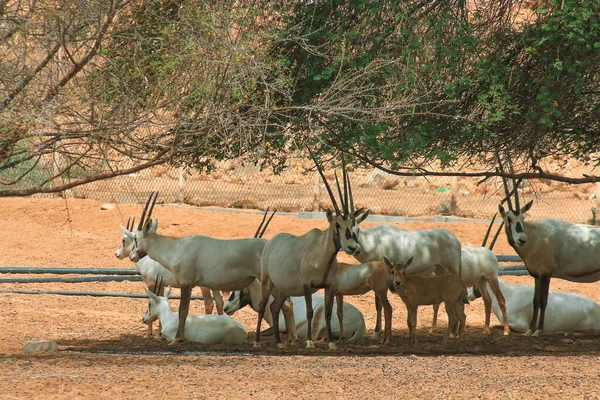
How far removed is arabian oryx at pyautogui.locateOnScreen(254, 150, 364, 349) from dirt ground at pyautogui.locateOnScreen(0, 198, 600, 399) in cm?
54

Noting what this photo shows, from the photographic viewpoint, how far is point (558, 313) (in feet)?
40.0

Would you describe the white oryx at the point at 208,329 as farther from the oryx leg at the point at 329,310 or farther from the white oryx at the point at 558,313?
the white oryx at the point at 558,313

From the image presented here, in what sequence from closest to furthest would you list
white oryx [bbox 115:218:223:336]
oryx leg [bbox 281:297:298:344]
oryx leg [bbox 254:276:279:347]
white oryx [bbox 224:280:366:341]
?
oryx leg [bbox 254:276:279:347], oryx leg [bbox 281:297:298:344], white oryx [bbox 224:280:366:341], white oryx [bbox 115:218:223:336]

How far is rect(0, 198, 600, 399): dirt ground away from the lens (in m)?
7.38

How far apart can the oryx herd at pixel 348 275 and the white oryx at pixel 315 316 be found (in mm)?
13

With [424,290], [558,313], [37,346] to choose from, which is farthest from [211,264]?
[558,313]

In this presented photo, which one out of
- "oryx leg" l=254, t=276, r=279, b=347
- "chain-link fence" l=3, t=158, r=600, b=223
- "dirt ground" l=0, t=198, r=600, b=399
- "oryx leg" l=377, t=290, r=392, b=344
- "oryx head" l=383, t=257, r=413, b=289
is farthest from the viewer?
"chain-link fence" l=3, t=158, r=600, b=223

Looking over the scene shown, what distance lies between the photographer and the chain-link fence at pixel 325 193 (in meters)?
26.1

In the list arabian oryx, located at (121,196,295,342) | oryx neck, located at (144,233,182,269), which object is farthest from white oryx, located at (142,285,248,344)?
oryx neck, located at (144,233,182,269)

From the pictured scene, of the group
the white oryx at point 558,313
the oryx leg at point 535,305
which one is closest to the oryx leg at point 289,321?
the white oryx at point 558,313

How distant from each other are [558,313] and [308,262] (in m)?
3.67

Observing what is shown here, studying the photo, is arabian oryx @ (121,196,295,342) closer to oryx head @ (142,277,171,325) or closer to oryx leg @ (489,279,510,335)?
oryx head @ (142,277,171,325)

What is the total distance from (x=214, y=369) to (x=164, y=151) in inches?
78.8

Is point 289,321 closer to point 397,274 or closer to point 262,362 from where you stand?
point 397,274
